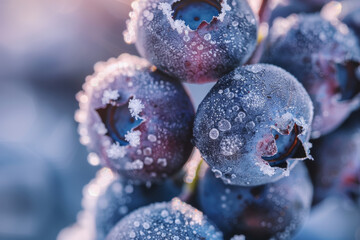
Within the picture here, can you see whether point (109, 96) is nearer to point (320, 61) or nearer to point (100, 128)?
point (100, 128)

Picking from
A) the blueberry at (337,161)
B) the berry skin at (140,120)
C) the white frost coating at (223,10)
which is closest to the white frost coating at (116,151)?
the berry skin at (140,120)

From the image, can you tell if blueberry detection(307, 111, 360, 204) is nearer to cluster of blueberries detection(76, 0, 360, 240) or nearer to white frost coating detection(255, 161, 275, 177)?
cluster of blueberries detection(76, 0, 360, 240)

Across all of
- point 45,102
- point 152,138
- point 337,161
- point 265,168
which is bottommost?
point 337,161

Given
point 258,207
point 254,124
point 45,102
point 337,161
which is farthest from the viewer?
point 45,102

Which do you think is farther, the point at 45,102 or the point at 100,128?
the point at 45,102

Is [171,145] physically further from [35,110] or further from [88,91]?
[35,110]

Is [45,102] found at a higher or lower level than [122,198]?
higher

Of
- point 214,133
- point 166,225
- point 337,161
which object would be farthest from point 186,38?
point 337,161
